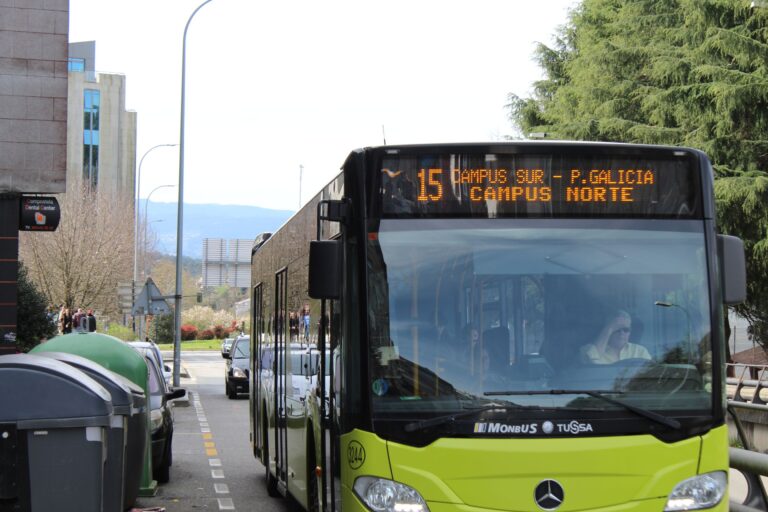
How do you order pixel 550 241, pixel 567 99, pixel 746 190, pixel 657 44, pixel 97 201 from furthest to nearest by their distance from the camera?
pixel 97 201 < pixel 567 99 < pixel 657 44 < pixel 746 190 < pixel 550 241

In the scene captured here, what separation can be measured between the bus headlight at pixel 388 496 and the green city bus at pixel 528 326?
0.01 m

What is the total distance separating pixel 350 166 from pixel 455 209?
66 cm

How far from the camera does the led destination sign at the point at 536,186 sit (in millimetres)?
6816

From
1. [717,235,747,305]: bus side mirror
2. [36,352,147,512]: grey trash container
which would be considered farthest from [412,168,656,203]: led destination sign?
[36,352,147,512]: grey trash container

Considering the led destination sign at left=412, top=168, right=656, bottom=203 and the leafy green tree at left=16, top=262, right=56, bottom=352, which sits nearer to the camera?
the led destination sign at left=412, top=168, right=656, bottom=203

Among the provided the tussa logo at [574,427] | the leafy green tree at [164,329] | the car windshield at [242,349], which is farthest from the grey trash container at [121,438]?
the leafy green tree at [164,329]

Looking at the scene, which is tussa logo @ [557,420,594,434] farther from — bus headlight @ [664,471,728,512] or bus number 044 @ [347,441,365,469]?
bus number 044 @ [347,441,365,469]

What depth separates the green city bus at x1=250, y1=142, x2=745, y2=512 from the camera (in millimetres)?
6391

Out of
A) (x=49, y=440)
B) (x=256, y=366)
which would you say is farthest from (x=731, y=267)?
(x=256, y=366)

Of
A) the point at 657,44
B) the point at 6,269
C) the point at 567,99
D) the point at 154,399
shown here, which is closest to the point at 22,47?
the point at 6,269

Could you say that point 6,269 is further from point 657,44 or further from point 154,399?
point 657,44

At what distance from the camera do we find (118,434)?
272 inches

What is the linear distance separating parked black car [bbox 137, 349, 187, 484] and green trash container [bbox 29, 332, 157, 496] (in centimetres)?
229

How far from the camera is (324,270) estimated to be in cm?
665
